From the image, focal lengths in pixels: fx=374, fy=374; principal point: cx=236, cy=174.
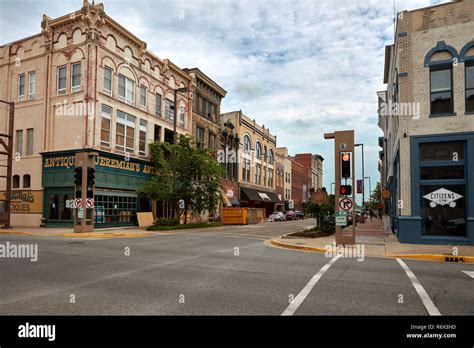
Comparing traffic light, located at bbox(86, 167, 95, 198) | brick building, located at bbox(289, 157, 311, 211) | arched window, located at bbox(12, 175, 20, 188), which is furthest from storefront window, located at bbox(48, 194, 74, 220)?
brick building, located at bbox(289, 157, 311, 211)

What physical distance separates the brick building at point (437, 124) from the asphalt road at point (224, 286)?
5523 mm

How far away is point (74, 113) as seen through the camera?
26891 millimetres

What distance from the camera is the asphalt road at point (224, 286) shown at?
6.09 m

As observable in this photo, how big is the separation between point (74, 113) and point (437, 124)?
23099 millimetres

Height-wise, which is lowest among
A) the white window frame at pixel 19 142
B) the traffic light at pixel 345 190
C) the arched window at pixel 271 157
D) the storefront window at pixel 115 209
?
the storefront window at pixel 115 209

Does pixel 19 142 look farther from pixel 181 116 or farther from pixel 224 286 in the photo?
pixel 224 286

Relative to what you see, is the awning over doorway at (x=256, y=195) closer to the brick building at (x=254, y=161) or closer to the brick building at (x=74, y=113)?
the brick building at (x=254, y=161)

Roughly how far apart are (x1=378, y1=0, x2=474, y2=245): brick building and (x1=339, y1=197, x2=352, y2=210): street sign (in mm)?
3301

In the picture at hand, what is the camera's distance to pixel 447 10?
16922 mm

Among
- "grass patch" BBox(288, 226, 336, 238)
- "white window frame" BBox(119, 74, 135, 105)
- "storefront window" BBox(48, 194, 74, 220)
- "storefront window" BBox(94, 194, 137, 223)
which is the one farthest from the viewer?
"white window frame" BBox(119, 74, 135, 105)

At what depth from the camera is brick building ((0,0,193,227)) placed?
26.8 metres

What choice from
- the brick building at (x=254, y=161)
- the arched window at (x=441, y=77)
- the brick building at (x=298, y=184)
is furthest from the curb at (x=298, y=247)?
the brick building at (x=298, y=184)

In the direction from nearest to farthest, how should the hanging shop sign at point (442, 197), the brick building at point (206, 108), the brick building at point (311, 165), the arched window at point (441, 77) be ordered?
the hanging shop sign at point (442, 197)
the arched window at point (441, 77)
the brick building at point (206, 108)
the brick building at point (311, 165)

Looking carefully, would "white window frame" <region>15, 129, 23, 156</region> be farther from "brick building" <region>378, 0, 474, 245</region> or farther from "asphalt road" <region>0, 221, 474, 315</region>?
"brick building" <region>378, 0, 474, 245</region>
